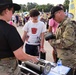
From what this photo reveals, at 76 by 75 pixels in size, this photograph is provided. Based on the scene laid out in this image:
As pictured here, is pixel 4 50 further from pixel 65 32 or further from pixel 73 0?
pixel 73 0

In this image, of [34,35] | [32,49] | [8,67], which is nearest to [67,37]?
[8,67]

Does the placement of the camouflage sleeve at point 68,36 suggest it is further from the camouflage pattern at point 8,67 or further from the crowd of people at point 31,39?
the camouflage pattern at point 8,67

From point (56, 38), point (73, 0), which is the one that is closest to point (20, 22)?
point (73, 0)

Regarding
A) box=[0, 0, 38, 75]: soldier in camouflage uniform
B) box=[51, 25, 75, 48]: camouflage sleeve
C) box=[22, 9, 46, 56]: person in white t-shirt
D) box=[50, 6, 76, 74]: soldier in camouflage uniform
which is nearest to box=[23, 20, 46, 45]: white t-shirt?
box=[22, 9, 46, 56]: person in white t-shirt

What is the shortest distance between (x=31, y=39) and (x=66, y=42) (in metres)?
1.81

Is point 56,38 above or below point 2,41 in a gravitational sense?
below

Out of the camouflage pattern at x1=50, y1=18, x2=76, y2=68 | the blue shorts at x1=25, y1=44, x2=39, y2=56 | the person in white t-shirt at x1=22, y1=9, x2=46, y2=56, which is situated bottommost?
the blue shorts at x1=25, y1=44, x2=39, y2=56

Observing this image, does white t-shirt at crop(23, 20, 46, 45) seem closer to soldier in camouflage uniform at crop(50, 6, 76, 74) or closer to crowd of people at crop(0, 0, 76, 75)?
crowd of people at crop(0, 0, 76, 75)

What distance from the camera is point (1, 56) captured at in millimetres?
2639

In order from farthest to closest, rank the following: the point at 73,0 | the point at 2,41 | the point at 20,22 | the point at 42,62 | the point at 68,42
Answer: the point at 20,22, the point at 73,0, the point at 68,42, the point at 42,62, the point at 2,41

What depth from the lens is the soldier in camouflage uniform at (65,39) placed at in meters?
3.54

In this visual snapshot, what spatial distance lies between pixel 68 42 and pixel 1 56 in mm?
1256

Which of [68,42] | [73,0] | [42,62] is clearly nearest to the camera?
[42,62]

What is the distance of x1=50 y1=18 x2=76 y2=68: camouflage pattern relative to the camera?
3537 mm
